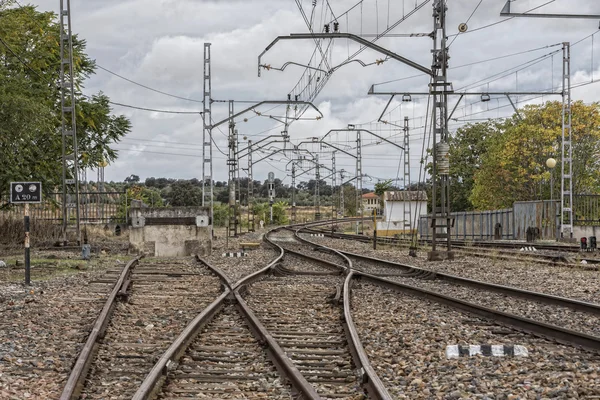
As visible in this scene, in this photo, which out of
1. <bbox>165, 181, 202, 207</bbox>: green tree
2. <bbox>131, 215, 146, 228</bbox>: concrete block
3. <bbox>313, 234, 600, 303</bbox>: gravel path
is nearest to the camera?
<bbox>313, 234, 600, 303</bbox>: gravel path

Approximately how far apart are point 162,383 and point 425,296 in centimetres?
664

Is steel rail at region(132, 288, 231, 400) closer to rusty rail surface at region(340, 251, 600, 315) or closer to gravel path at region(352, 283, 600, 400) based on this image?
gravel path at region(352, 283, 600, 400)

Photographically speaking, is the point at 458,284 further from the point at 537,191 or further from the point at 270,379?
the point at 537,191

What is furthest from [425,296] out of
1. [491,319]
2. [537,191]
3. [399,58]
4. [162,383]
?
[537,191]

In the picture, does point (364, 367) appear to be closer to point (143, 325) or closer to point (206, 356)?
point (206, 356)

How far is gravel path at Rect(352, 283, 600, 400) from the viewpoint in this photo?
18.9 feet

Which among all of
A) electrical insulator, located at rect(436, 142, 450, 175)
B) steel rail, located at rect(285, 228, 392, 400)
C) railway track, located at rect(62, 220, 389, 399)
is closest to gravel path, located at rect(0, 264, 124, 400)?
railway track, located at rect(62, 220, 389, 399)

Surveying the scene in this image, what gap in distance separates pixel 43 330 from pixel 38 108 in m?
18.0

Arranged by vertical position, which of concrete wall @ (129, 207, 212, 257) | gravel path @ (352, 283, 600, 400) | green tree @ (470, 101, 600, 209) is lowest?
gravel path @ (352, 283, 600, 400)

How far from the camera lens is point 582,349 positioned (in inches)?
289

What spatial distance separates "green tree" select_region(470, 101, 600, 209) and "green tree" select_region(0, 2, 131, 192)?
2876cm

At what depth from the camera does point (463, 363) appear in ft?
22.1

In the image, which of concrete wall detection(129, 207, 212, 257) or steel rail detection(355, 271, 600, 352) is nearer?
steel rail detection(355, 271, 600, 352)

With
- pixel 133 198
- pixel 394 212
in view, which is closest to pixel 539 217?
pixel 394 212
